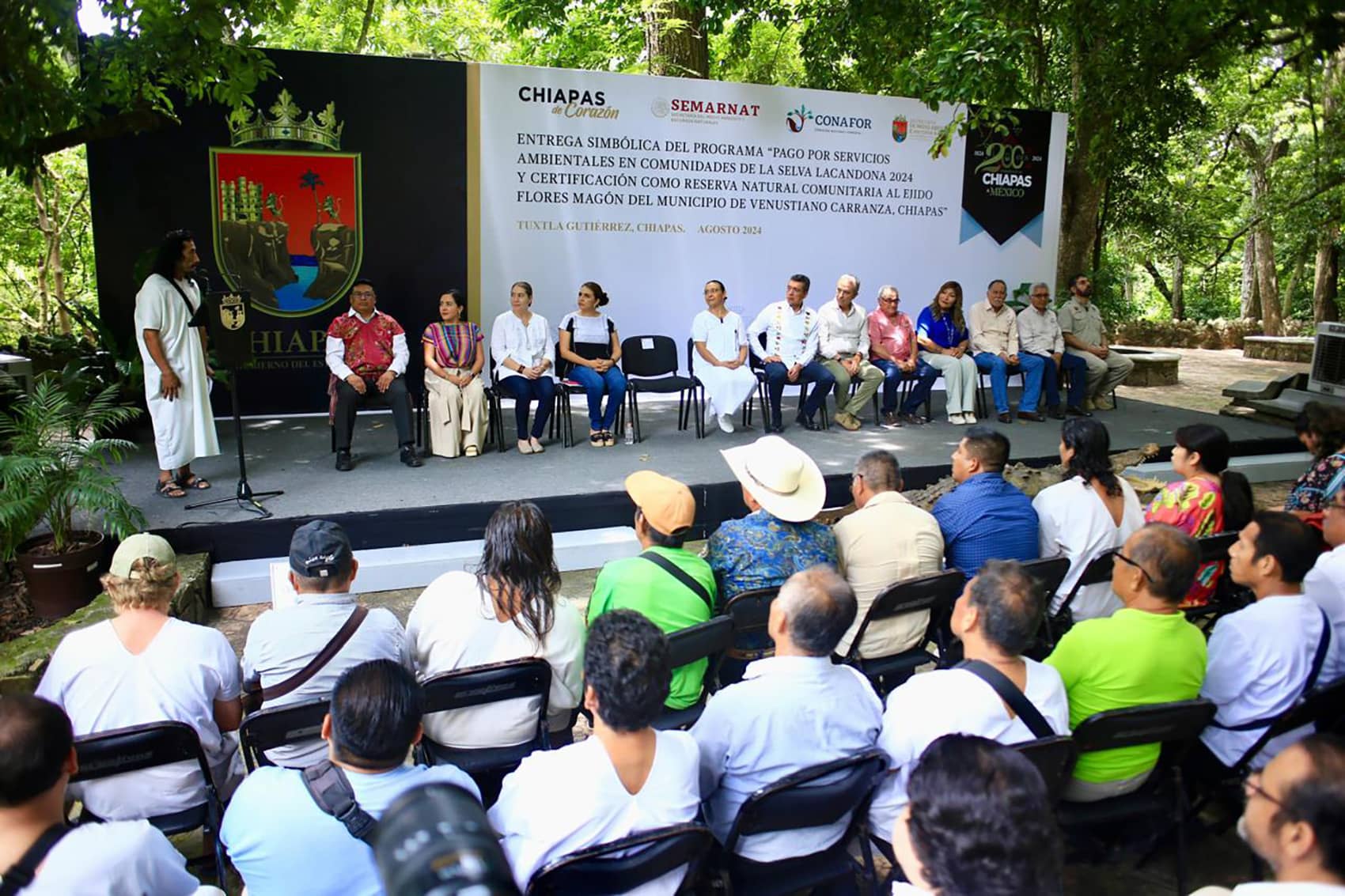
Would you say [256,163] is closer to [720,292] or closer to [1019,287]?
[720,292]

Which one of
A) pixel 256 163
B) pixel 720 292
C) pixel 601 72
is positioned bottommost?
pixel 720 292

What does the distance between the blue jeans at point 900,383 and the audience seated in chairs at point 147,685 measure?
5544 mm

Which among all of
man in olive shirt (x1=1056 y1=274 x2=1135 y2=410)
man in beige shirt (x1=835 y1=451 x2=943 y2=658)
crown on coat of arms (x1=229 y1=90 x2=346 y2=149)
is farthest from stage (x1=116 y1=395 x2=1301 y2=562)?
man in beige shirt (x1=835 y1=451 x2=943 y2=658)

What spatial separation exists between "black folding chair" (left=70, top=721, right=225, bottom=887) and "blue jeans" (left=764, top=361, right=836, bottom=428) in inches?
200

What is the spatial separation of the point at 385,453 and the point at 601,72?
3475 mm

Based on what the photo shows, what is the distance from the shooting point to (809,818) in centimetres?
199

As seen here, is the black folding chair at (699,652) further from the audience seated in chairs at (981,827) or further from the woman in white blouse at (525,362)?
the woman in white blouse at (525,362)

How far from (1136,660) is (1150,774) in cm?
31

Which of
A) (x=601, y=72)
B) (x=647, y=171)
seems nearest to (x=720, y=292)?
(x=647, y=171)

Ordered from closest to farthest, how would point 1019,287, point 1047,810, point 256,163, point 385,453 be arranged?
1. point 1047,810
2. point 385,453
3. point 256,163
4. point 1019,287

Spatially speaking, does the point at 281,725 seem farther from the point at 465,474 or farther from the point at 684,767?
the point at 465,474

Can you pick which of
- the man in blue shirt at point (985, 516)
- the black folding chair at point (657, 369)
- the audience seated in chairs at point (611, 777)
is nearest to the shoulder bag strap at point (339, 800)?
the audience seated in chairs at point (611, 777)

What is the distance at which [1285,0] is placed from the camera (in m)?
3.82

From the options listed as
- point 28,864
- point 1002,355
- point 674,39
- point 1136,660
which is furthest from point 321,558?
point 674,39
